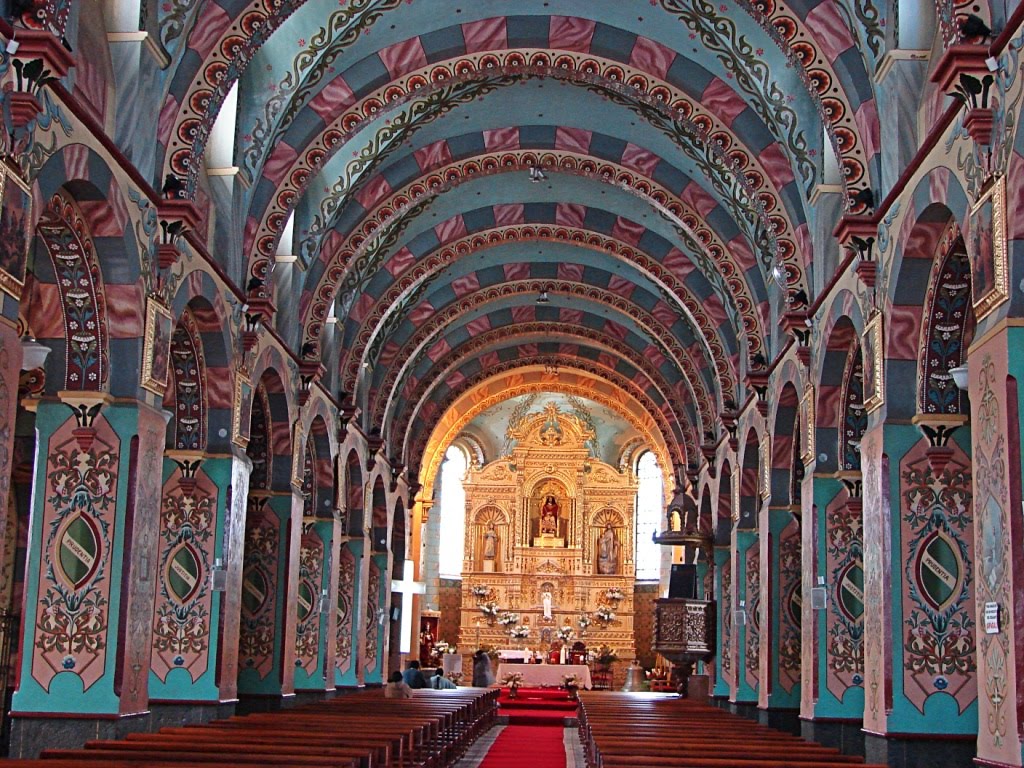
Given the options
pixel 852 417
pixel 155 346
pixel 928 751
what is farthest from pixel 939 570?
pixel 155 346

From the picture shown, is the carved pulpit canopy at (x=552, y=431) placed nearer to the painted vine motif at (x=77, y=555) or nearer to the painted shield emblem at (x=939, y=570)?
the painted vine motif at (x=77, y=555)

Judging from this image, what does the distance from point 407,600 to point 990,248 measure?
24.3 metres

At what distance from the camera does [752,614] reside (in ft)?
64.5

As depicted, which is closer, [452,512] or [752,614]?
[752,614]

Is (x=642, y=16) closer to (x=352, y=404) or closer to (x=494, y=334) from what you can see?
(x=352, y=404)

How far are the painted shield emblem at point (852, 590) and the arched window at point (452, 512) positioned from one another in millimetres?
24202

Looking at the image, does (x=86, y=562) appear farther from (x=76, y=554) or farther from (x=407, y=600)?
(x=407, y=600)

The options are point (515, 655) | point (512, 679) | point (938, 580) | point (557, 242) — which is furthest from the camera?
point (515, 655)

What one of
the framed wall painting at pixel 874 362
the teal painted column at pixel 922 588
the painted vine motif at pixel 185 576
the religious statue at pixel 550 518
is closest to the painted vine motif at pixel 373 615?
the religious statue at pixel 550 518

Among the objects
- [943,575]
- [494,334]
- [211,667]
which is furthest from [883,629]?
[494,334]

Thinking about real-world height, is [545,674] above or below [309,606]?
below

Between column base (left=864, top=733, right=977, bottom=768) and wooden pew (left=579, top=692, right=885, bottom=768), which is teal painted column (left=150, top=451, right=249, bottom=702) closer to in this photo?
wooden pew (left=579, top=692, right=885, bottom=768)

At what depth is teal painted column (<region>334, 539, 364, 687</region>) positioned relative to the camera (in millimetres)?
23766

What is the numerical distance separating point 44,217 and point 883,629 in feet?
26.2
